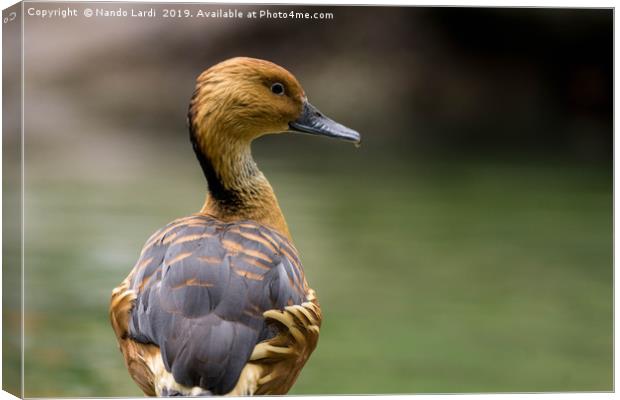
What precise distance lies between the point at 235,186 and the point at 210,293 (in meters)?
0.67

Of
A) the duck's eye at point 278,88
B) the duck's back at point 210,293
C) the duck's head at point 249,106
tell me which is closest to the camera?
the duck's back at point 210,293

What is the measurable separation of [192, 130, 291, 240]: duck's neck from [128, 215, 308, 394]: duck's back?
0.14m

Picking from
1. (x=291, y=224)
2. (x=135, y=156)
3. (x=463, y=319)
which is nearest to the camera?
(x=463, y=319)

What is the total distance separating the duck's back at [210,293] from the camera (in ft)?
13.6

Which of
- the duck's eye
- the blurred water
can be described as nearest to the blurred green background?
the blurred water

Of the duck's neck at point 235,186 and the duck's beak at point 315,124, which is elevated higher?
the duck's beak at point 315,124

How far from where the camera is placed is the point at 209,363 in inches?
162

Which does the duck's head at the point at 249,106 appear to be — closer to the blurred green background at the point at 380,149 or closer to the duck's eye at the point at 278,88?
the duck's eye at the point at 278,88

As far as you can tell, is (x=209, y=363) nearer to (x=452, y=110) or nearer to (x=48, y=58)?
(x=48, y=58)

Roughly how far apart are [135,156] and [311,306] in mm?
1179

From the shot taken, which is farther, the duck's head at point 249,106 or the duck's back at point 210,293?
the duck's head at point 249,106

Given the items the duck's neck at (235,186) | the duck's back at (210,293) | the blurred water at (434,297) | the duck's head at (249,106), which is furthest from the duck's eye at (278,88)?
the blurred water at (434,297)

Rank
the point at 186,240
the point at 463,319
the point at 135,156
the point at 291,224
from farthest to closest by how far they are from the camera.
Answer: the point at 291,224, the point at 135,156, the point at 463,319, the point at 186,240

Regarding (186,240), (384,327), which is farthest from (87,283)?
(384,327)
